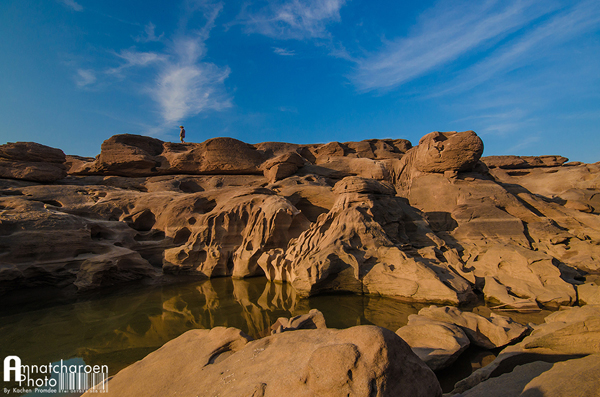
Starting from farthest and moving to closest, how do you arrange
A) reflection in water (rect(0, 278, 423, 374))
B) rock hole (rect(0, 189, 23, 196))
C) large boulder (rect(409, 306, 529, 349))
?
rock hole (rect(0, 189, 23, 196)), reflection in water (rect(0, 278, 423, 374)), large boulder (rect(409, 306, 529, 349))

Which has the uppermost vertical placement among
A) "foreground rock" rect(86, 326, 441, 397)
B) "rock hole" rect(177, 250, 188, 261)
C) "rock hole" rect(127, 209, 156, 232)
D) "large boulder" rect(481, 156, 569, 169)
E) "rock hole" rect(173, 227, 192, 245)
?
"large boulder" rect(481, 156, 569, 169)

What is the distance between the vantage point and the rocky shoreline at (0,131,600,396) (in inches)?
94.0

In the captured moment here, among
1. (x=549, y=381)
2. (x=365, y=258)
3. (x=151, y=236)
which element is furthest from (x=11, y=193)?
(x=549, y=381)

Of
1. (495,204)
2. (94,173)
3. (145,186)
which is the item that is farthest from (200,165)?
(495,204)

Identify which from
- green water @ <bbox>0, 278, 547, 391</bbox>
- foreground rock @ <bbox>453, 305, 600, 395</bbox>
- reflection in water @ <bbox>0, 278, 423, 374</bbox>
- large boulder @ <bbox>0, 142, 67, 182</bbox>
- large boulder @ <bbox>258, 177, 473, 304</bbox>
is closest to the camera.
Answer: foreground rock @ <bbox>453, 305, 600, 395</bbox>

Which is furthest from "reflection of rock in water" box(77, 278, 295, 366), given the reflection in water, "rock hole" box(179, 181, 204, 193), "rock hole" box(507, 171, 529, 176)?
"rock hole" box(507, 171, 529, 176)

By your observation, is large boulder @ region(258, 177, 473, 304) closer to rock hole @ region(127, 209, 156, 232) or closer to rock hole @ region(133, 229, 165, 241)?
rock hole @ region(133, 229, 165, 241)

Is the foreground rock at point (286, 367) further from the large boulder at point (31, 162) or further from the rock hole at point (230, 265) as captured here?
the large boulder at point (31, 162)

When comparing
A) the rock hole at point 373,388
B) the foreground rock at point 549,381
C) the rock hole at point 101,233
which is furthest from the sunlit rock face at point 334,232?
the rock hole at point 373,388

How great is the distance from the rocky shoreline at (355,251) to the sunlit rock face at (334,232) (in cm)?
4

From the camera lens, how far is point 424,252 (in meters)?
6.91

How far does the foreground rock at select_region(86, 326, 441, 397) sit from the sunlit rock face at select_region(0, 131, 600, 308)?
10.7 ft

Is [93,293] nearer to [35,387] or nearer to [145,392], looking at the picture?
[35,387]

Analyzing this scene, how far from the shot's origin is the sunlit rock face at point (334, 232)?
590 centimetres
